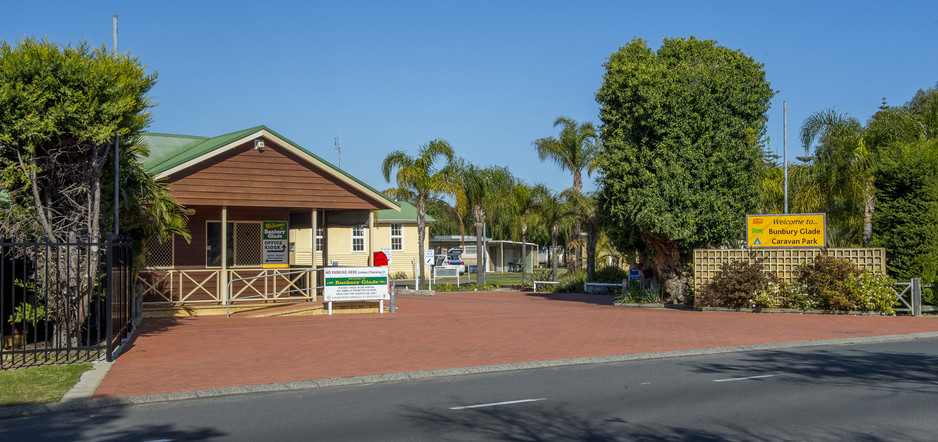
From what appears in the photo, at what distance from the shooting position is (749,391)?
9883mm

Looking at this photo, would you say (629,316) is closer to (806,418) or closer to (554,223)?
(806,418)

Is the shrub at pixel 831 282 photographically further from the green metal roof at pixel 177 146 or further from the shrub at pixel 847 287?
the green metal roof at pixel 177 146

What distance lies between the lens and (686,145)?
23.4 metres

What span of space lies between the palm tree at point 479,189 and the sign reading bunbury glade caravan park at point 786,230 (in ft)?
53.6

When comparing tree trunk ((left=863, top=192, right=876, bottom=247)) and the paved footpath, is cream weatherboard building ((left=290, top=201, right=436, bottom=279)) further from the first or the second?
the paved footpath

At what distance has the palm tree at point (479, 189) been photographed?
126ft

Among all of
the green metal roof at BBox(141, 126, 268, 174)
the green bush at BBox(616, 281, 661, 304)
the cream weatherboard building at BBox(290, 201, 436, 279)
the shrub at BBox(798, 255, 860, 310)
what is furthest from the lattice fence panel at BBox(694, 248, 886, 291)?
the cream weatherboard building at BBox(290, 201, 436, 279)

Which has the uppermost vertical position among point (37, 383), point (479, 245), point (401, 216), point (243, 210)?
point (401, 216)

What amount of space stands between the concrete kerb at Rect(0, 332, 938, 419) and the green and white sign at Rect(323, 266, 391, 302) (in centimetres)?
934

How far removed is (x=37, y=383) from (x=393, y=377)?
177 inches

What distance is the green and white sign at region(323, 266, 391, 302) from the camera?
20922 millimetres

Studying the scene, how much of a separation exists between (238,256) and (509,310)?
26.7ft

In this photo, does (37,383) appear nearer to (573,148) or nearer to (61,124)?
(61,124)

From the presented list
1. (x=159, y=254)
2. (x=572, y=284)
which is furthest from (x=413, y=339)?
(x=572, y=284)
